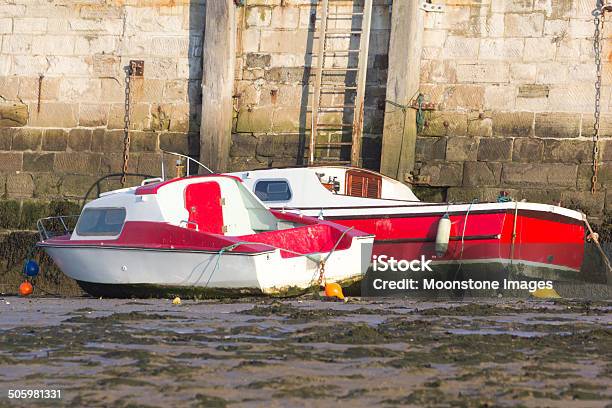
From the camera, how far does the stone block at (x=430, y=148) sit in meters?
16.2

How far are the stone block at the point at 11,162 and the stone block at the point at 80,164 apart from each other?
0.55 meters

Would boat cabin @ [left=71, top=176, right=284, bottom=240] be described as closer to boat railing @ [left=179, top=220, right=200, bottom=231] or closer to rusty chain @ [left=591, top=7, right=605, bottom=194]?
boat railing @ [left=179, top=220, right=200, bottom=231]

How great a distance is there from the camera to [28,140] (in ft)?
57.4

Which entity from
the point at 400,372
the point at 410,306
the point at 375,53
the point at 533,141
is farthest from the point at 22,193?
the point at 400,372

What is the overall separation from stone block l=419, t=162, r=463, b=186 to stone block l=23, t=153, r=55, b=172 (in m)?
5.23

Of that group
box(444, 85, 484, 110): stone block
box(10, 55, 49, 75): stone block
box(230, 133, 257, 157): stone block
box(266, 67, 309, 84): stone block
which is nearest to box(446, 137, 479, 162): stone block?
box(444, 85, 484, 110): stone block

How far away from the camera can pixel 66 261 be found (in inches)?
505

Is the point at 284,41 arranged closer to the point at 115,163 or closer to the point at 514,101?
the point at 115,163

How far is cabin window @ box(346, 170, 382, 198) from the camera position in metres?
15.1

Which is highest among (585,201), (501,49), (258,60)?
(501,49)

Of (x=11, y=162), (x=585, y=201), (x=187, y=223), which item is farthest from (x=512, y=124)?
(x=11, y=162)

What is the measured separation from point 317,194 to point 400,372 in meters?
8.50

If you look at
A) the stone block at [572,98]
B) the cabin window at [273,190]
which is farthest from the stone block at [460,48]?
the cabin window at [273,190]

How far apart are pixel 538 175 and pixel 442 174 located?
1.26 metres
